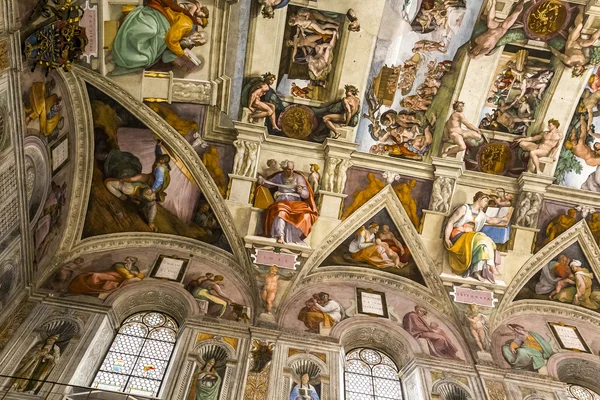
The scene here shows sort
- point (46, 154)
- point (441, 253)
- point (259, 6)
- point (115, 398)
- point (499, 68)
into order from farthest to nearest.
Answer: point (441, 253), point (499, 68), point (259, 6), point (46, 154), point (115, 398)

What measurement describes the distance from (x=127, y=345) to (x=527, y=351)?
9551 mm

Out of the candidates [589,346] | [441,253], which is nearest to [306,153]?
[441,253]

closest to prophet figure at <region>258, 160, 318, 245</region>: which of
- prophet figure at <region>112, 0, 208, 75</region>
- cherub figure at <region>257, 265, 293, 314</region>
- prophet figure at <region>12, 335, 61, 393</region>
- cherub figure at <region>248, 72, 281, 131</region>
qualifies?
cherub figure at <region>257, 265, 293, 314</region>

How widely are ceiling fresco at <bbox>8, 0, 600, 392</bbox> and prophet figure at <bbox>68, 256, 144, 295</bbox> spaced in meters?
0.05

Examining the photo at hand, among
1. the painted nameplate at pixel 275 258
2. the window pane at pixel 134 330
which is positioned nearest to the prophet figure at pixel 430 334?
the painted nameplate at pixel 275 258

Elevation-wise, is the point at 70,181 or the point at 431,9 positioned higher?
the point at 431,9

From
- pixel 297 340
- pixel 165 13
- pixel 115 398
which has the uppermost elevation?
pixel 165 13

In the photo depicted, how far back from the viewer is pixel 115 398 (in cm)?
1009

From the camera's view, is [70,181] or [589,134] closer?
[70,181]

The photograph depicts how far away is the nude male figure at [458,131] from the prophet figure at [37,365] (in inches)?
409

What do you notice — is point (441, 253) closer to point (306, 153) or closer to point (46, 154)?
point (306, 153)

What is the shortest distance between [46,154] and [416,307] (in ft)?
32.0

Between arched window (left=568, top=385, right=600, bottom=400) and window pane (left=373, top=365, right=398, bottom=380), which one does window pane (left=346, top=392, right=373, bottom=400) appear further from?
arched window (left=568, top=385, right=600, bottom=400)

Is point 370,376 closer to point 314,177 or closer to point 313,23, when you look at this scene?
point 314,177
